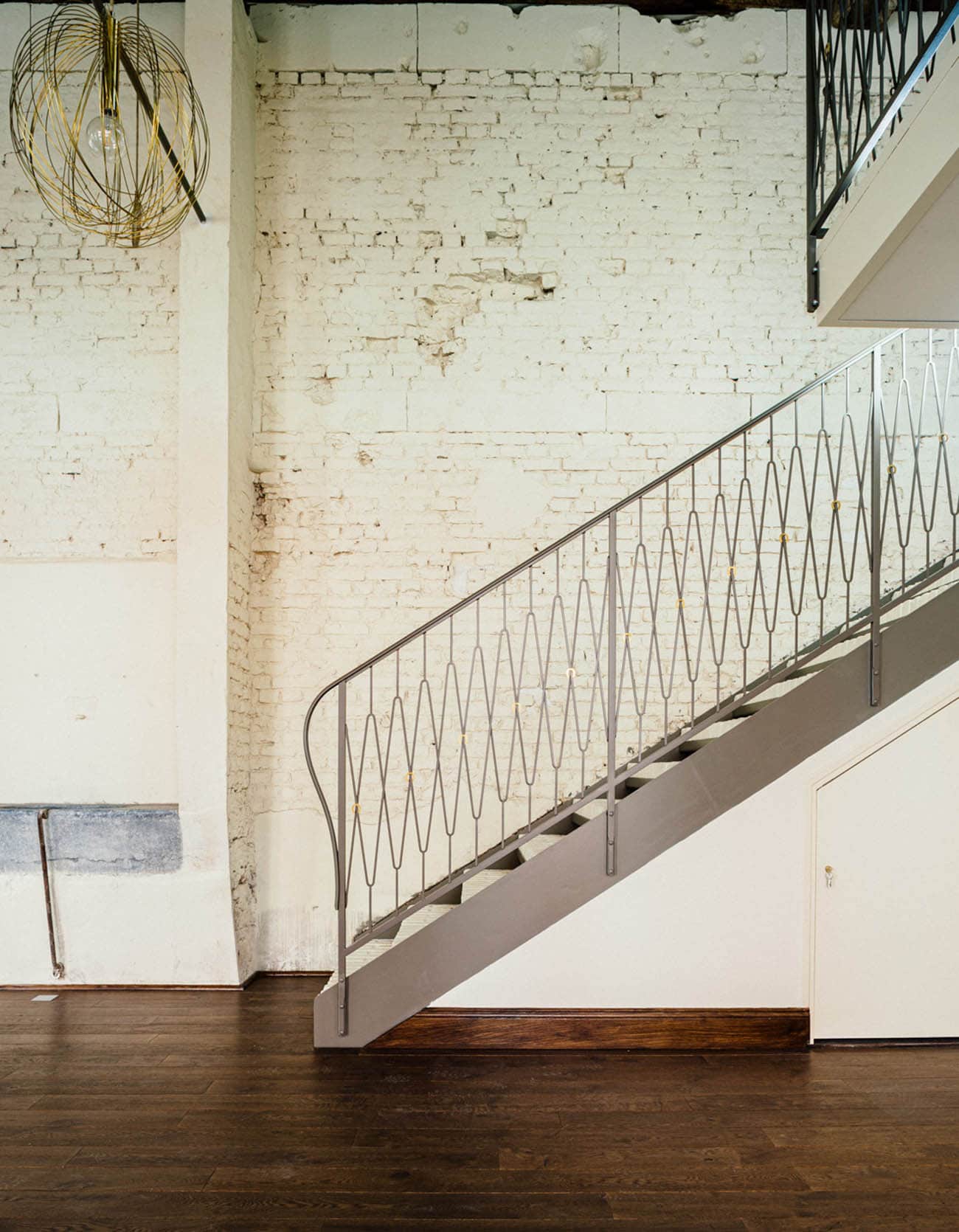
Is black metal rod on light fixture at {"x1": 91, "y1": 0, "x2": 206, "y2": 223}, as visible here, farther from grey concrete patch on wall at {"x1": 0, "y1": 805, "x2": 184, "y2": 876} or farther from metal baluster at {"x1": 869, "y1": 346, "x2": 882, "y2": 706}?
grey concrete patch on wall at {"x1": 0, "y1": 805, "x2": 184, "y2": 876}

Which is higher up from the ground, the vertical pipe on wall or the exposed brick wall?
the exposed brick wall

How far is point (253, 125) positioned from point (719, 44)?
8.73 ft

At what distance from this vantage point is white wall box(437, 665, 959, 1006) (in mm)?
3701

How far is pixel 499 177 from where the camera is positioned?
209 inches

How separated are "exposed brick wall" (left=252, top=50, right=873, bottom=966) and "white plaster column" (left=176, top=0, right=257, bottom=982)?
385 mm

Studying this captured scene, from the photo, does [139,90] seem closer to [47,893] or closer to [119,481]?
[119,481]

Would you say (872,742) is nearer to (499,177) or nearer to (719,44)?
(499,177)

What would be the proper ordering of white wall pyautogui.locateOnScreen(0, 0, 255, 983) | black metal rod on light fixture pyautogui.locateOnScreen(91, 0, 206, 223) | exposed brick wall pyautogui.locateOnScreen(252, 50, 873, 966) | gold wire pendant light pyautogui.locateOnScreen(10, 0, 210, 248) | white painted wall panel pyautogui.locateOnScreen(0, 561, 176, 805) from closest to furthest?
black metal rod on light fixture pyautogui.locateOnScreen(91, 0, 206, 223)
gold wire pendant light pyautogui.locateOnScreen(10, 0, 210, 248)
white wall pyautogui.locateOnScreen(0, 0, 255, 983)
white painted wall panel pyautogui.locateOnScreen(0, 561, 176, 805)
exposed brick wall pyautogui.locateOnScreen(252, 50, 873, 966)

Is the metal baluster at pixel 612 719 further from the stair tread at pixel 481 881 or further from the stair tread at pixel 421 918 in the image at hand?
the stair tread at pixel 421 918

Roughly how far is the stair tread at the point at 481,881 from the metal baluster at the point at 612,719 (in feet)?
1.41

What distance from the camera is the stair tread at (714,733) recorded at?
12.3ft

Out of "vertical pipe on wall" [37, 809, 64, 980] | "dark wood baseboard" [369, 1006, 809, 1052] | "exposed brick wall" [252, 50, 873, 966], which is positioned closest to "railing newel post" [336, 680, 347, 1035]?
"dark wood baseboard" [369, 1006, 809, 1052]

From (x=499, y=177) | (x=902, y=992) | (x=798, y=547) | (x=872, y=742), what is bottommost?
(x=902, y=992)

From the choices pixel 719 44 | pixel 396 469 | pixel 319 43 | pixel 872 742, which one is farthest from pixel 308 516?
pixel 719 44
